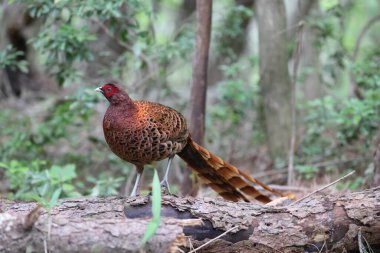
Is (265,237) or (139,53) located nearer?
(265,237)

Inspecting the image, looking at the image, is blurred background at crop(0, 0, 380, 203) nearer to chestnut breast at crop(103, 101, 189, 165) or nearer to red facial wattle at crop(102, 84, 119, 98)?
chestnut breast at crop(103, 101, 189, 165)

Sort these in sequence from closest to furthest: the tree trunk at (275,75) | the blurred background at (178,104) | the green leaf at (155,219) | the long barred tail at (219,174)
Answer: the green leaf at (155,219) → the long barred tail at (219,174) → the blurred background at (178,104) → the tree trunk at (275,75)

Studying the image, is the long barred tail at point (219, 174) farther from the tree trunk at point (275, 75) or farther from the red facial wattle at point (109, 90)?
the tree trunk at point (275, 75)

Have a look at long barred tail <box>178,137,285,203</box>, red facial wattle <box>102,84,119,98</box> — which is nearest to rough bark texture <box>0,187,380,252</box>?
red facial wattle <box>102,84,119,98</box>

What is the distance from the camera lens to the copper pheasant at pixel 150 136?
3777mm

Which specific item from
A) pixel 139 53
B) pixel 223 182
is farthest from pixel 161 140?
pixel 139 53

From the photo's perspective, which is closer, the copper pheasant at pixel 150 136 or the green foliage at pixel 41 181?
the copper pheasant at pixel 150 136

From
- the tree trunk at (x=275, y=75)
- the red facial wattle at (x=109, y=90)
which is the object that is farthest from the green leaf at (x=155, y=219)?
the tree trunk at (x=275, y=75)

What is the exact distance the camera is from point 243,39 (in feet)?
30.3

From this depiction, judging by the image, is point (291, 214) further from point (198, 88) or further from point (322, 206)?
point (198, 88)

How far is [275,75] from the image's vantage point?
6.53m

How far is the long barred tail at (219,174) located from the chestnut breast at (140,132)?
41 centimetres

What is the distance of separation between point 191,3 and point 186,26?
164 inches

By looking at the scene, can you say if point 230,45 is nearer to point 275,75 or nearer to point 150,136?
point 275,75
